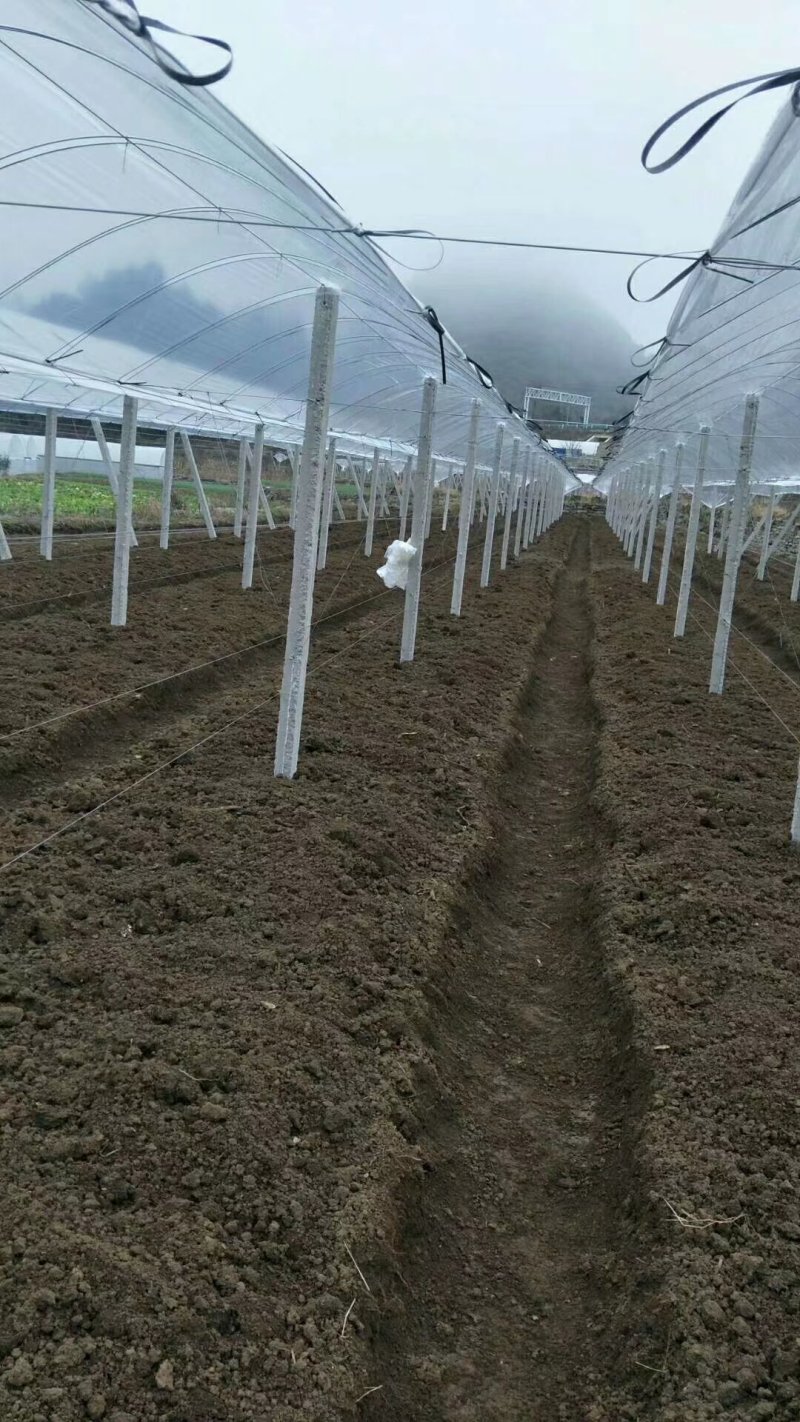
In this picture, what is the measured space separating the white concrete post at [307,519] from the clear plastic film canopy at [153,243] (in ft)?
1.01

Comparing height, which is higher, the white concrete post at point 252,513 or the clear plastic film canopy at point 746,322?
the clear plastic film canopy at point 746,322

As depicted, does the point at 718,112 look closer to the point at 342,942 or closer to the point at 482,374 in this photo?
the point at 342,942

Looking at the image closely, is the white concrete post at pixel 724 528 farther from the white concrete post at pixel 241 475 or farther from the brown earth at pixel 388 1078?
the brown earth at pixel 388 1078

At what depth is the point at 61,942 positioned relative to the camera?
418cm

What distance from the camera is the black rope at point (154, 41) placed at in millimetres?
3371

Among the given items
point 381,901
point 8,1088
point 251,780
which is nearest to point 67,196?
point 251,780

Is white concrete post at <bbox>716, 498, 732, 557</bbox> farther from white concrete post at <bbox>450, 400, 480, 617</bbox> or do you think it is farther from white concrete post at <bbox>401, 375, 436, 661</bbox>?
white concrete post at <bbox>401, 375, 436, 661</bbox>

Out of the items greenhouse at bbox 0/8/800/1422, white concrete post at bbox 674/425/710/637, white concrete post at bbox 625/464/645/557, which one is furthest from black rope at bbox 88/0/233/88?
white concrete post at bbox 625/464/645/557

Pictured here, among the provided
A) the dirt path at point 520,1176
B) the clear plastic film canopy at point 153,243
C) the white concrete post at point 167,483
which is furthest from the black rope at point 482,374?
the white concrete post at point 167,483

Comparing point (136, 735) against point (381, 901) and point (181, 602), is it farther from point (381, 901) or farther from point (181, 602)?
point (181, 602)

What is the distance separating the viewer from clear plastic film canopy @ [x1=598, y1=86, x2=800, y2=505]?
4.29 meters

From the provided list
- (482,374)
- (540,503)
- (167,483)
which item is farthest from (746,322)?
(540,503)

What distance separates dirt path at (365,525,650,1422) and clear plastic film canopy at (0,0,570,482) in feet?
11.7

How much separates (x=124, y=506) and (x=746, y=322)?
600cm
